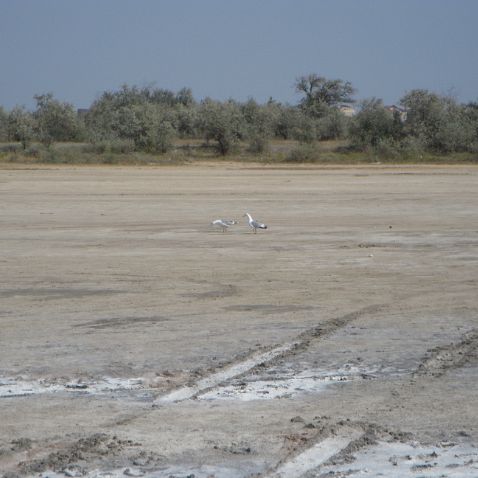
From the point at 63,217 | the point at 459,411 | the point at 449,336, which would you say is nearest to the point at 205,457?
the point at 459,411

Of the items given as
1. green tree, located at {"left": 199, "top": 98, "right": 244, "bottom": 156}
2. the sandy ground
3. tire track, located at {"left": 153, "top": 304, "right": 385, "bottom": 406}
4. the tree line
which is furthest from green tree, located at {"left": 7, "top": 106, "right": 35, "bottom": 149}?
tire track, located at {"left": 153, "top": 304, "right": 385, "bottom": 406}

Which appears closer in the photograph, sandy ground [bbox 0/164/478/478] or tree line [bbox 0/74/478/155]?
sandy ground [bbox 0/164/478/478]

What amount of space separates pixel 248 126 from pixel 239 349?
179 ft

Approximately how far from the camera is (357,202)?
27.7 m

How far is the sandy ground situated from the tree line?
121 feet

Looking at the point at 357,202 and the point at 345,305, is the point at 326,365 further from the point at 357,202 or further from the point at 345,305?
the point at 357,202

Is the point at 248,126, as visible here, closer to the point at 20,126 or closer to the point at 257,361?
the point at 20,126

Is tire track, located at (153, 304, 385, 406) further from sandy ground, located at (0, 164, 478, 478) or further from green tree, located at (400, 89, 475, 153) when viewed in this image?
green tree, located at (400, 89, 475, 153)

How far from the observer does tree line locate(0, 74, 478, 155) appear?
195 feet

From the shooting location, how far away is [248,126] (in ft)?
210

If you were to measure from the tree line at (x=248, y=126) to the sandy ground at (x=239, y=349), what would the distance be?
3697 cm

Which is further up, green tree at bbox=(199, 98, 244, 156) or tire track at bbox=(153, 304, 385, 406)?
green tree at bbox=(199, 98, 244, 156)

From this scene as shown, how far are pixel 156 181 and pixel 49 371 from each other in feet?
88.8

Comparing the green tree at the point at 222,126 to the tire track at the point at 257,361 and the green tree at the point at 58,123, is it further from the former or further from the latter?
the tire track at the point at 257,361
